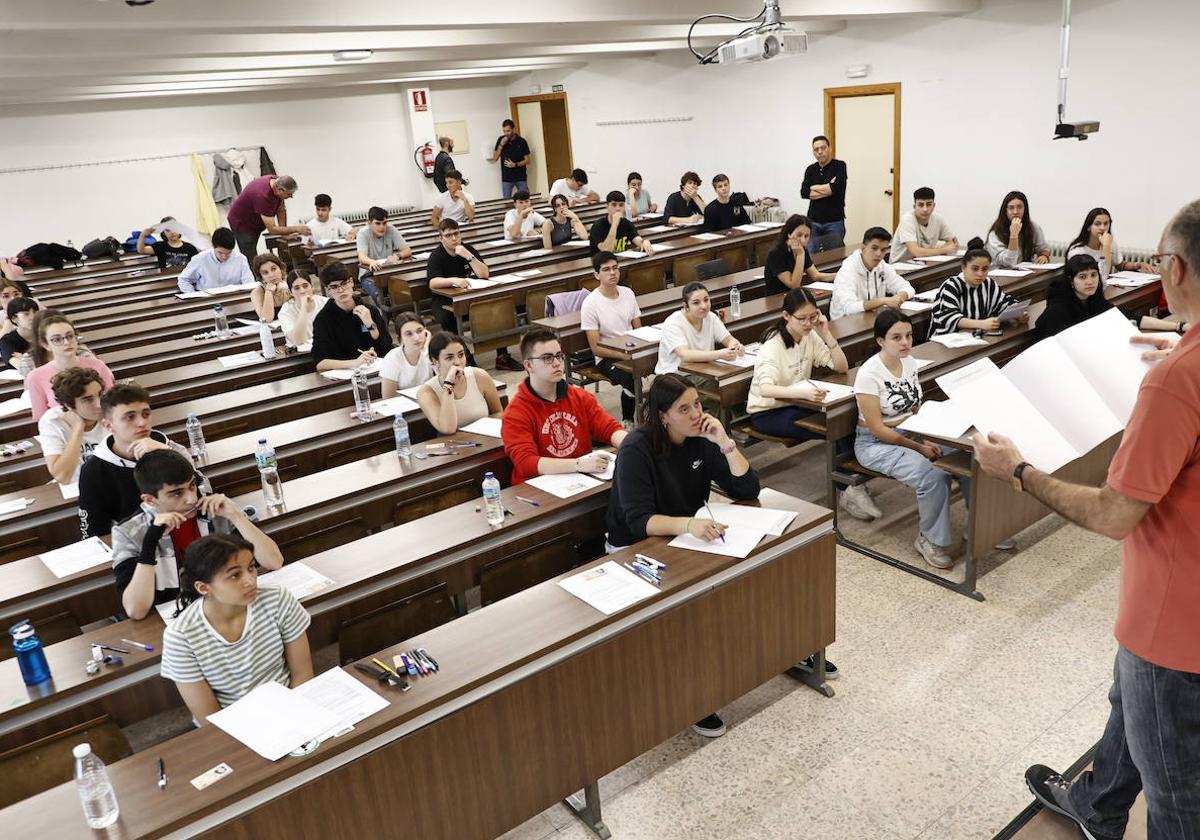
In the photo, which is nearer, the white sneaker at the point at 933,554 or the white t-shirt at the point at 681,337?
the white sneaker at the point at 933,554

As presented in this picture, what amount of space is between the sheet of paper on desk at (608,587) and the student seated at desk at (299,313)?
381 cm

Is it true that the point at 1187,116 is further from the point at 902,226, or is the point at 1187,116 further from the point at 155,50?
the point at 155,50

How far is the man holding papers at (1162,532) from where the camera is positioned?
1619 millimetres

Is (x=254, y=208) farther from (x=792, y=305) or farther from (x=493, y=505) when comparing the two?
(x=493, y=505)

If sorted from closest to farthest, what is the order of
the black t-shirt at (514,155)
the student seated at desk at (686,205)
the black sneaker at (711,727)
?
the black sneaker at (711,727) → the student seated at desk at (686,205) → the black t-shirt at (514,155)

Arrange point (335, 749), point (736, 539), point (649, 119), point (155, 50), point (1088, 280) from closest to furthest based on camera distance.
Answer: point (335, 749) → point (736, 539) → point (1088, 280) → point (155, 50) → point (649, 119)

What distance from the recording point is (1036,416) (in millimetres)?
2766

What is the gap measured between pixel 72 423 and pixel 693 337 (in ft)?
10.8

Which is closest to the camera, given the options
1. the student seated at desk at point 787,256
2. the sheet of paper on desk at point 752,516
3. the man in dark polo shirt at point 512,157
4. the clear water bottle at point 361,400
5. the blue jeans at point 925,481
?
the sheet of paper on desk at point 752,516

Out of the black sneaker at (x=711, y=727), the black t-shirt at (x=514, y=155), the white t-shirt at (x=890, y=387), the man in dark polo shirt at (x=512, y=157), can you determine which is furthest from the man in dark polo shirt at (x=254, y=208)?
the black sneaker at (x=711, y=727)

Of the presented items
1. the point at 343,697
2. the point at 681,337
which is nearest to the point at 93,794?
the point at 343,697

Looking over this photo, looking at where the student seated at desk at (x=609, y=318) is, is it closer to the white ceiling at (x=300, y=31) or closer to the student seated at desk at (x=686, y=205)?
the white ceiling at (x=300, y=31)

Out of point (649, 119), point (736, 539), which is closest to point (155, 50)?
point (736, 539)

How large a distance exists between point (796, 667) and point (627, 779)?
849mm
